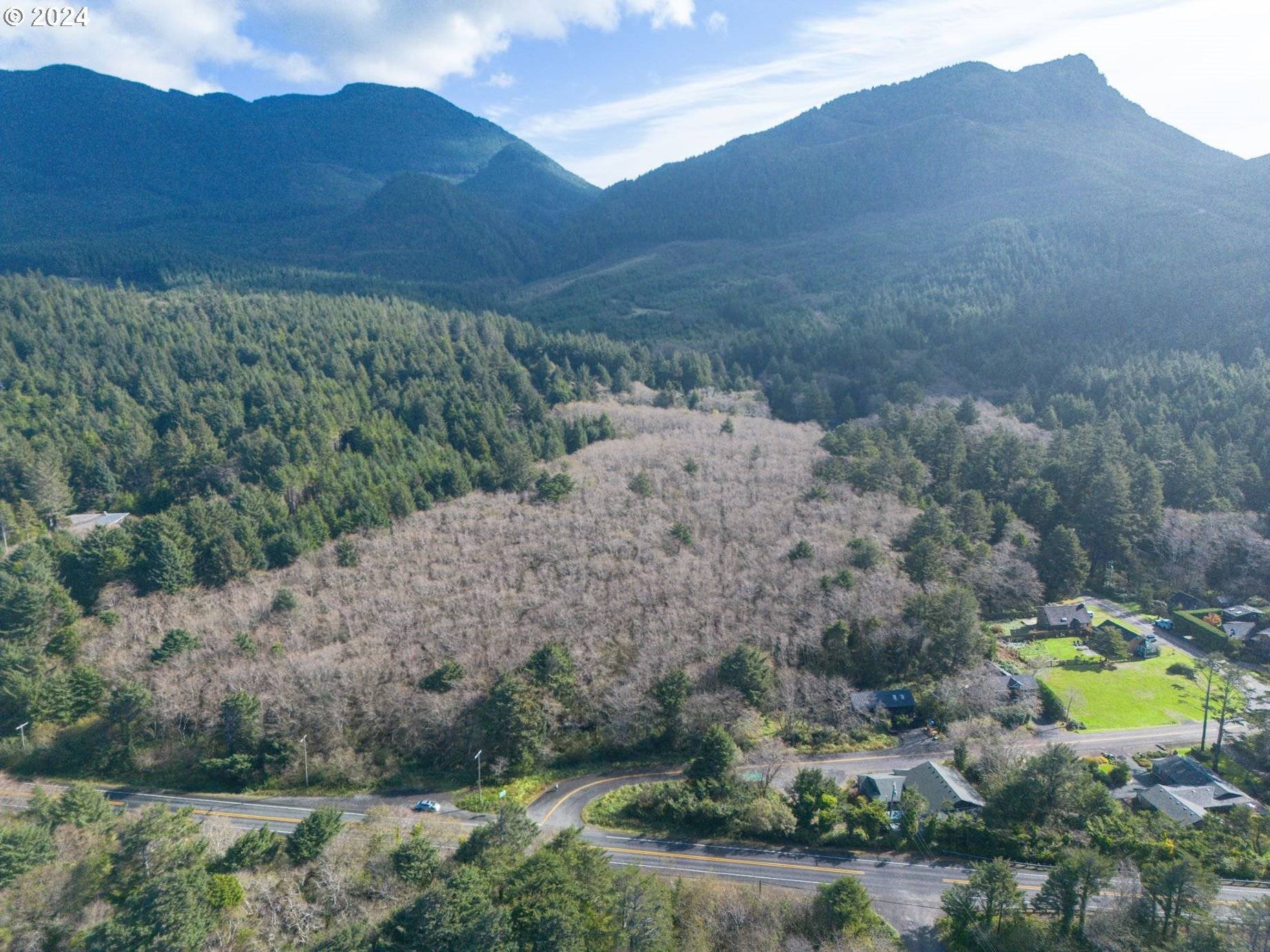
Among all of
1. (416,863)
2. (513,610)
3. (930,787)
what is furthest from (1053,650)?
(416,863)

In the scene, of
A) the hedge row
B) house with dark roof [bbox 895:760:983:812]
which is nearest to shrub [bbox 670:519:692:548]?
house with dark roof [bbox 895:760:983:812]

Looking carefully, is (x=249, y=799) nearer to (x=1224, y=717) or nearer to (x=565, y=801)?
(x=565, y=801)

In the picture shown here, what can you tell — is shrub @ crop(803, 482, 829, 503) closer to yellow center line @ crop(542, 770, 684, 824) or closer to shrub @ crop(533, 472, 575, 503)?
shrub @ crop(533, 472, 575, 503)

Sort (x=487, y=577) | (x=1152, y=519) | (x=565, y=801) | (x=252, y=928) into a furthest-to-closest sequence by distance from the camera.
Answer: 1. (x=1152, y=519)
2. (x=487, y=577)
3. (x=565, y=801)
4. (x=252, y=928)

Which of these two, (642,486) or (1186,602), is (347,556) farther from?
(1186,602)

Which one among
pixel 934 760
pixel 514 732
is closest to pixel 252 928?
pixel 514 732

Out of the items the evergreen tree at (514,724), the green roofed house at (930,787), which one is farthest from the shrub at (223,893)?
the green roofed house at (930,787)

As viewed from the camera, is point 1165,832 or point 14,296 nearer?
point 1165,832
